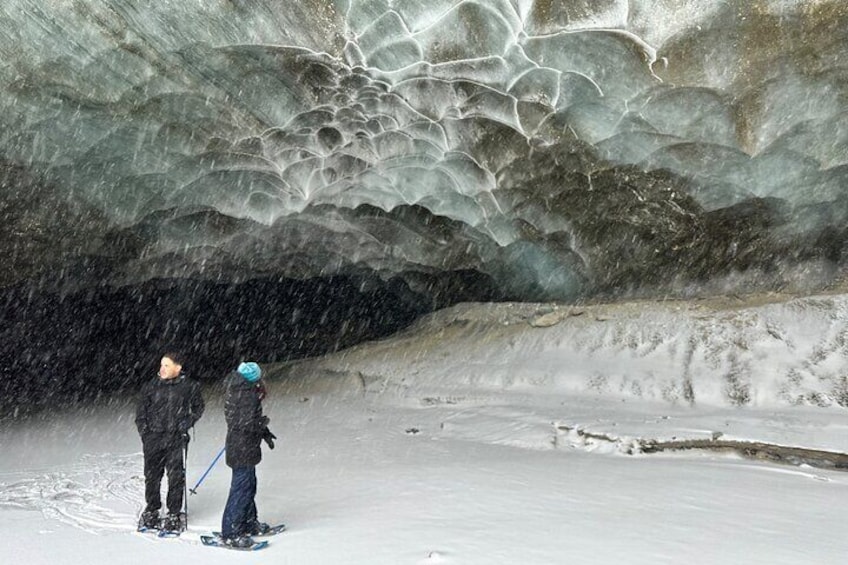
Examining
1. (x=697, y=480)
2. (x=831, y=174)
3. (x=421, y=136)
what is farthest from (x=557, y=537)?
(x=831, y=174)

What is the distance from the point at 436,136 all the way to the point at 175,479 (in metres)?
5.33

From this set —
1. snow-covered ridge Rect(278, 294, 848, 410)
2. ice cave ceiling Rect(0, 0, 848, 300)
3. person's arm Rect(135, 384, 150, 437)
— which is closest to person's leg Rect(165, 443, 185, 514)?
person's arm Rect(135, 384, 150, 437)

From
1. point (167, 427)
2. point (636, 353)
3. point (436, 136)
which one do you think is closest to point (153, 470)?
point (167, 427)

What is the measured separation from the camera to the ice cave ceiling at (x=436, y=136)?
25.0 ft

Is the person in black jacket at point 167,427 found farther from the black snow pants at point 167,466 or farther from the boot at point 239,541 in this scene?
the boot at point 239,541

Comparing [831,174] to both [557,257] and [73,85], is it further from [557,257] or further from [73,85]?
[73,85]

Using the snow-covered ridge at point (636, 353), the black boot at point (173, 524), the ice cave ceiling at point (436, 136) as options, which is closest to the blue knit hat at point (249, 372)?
the black boot at point (173, 524)

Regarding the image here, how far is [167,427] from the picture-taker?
5949 mm

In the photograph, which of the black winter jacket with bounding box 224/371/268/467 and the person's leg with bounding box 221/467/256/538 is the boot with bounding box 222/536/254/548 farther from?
the black winter jacket with bounding box 224/371/268/467

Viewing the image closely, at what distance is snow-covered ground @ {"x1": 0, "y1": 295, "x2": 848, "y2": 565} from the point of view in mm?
5234

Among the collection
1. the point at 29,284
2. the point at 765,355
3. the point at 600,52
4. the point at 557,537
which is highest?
the point at 600,52

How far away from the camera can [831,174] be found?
9.30 metres

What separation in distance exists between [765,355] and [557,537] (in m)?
6.28

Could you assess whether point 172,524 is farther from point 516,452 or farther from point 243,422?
point 516,452
